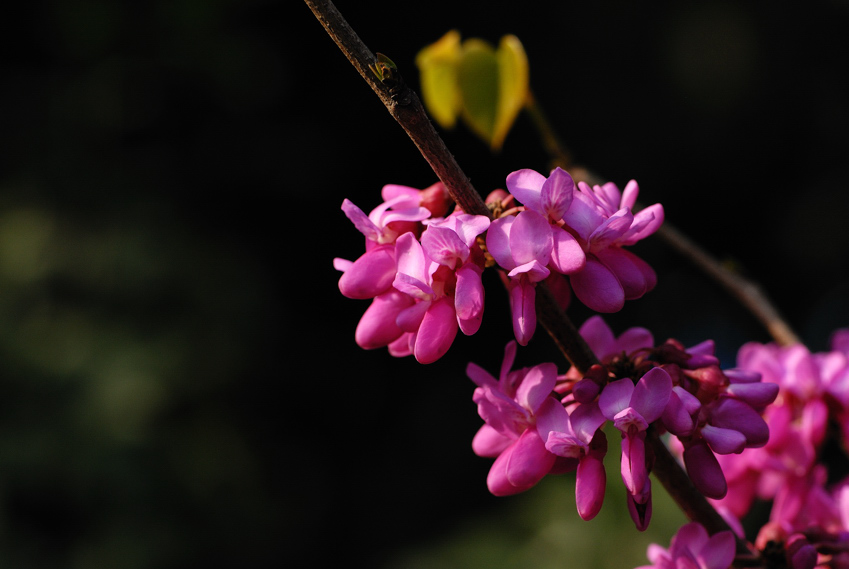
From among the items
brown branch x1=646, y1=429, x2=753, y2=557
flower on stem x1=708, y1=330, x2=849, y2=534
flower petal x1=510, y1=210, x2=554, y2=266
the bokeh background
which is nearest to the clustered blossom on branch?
flower petal x1=510, y1=210, x2=554, y2=266

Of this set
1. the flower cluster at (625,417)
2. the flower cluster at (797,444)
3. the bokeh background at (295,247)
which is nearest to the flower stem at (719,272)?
the flower cluster at (797,444)

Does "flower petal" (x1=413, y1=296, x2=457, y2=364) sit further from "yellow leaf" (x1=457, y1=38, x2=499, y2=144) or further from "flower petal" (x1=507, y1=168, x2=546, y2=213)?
"yellow leaf" (x1=457, y1=38, x2=499, y2=144)

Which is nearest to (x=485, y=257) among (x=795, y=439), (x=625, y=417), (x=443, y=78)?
(x=625, y=417)

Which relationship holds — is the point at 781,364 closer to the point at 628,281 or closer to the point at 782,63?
the point at 628,281

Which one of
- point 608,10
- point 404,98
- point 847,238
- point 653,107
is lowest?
point 847,238

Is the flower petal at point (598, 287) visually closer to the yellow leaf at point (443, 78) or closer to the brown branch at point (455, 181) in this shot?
the brown branch at point (455, 181)

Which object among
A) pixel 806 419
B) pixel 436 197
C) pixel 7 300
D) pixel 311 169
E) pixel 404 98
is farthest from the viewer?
pixel 311 169

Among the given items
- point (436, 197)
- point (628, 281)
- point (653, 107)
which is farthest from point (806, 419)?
point (653, 107)

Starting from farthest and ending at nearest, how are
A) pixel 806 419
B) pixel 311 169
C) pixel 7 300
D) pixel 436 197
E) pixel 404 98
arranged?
pixel 311 169 → pixel 7 300 → pixel 806 419 → pixel 436 197 → pixel 404 98
